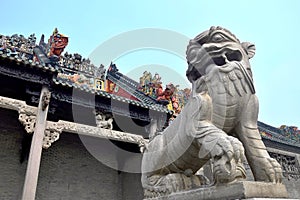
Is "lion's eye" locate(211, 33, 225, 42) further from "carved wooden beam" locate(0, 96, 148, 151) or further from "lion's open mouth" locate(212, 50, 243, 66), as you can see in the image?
"carved wooden beam" locate(0, 96, 148, 151)

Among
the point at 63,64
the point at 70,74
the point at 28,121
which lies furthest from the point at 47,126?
the point at 63,64

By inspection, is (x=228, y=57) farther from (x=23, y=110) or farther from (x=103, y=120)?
(x=103, y=120)

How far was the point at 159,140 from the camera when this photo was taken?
3.08 m

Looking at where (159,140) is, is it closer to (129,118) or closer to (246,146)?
(246,146)

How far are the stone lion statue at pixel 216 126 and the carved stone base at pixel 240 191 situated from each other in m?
0.07

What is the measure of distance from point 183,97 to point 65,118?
5.49m

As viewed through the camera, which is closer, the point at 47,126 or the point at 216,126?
the point at 216,126

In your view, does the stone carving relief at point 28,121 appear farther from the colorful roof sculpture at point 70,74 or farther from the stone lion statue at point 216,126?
the stone lion statue at point 216,126

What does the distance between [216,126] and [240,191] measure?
0.67 metres

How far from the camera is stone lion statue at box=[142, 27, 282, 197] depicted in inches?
85.6

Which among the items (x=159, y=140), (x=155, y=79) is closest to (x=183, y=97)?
(x=155, y=79)

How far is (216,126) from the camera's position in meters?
2.45

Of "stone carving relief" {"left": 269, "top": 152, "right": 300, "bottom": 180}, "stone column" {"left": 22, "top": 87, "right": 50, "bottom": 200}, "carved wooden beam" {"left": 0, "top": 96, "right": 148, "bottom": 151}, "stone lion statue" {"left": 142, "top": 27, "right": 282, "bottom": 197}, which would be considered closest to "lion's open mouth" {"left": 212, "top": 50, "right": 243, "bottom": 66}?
"stone lion statue" {"left": 142, "top": 27, "right": 282, "bottom": 197}

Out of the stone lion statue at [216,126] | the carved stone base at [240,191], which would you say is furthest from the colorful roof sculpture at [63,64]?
the carved stone base at [240,191]
